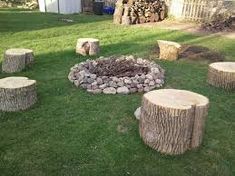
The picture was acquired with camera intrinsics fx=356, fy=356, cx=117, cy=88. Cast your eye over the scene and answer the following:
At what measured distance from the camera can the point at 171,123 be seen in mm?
5723

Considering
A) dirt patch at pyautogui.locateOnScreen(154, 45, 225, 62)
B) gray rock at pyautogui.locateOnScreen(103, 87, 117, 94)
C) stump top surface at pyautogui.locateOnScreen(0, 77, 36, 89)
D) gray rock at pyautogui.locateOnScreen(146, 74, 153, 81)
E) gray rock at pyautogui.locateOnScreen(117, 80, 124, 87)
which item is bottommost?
gray rock at pyautogui.locateOnScreen(103, 87, 117, 94)

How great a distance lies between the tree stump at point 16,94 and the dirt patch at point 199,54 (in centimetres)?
566

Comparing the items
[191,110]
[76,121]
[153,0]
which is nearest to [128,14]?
[153,0]

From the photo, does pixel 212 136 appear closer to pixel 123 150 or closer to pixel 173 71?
pixel 123 150

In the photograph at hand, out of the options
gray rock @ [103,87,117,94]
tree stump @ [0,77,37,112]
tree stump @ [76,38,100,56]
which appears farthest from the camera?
tree stump @ [76,38,100,56]

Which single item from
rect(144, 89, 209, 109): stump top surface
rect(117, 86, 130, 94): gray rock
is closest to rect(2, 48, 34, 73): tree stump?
rect(117, 86, 130, 94): gray rock

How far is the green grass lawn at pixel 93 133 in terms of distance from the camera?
5680 mm

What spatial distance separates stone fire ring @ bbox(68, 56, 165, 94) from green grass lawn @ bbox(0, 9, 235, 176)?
0.74 ft

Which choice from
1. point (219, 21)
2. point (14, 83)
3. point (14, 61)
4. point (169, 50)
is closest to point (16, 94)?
point (14, 83)

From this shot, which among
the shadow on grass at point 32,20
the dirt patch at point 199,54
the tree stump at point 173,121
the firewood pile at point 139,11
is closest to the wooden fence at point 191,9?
the firewood pile at point 139,11

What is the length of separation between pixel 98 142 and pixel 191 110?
176 centimetres

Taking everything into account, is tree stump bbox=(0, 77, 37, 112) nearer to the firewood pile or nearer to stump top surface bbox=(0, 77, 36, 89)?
stump top surface bbox=(0, 77, 36, 89)

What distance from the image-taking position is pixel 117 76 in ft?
29.1

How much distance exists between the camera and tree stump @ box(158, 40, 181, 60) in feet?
37.2
